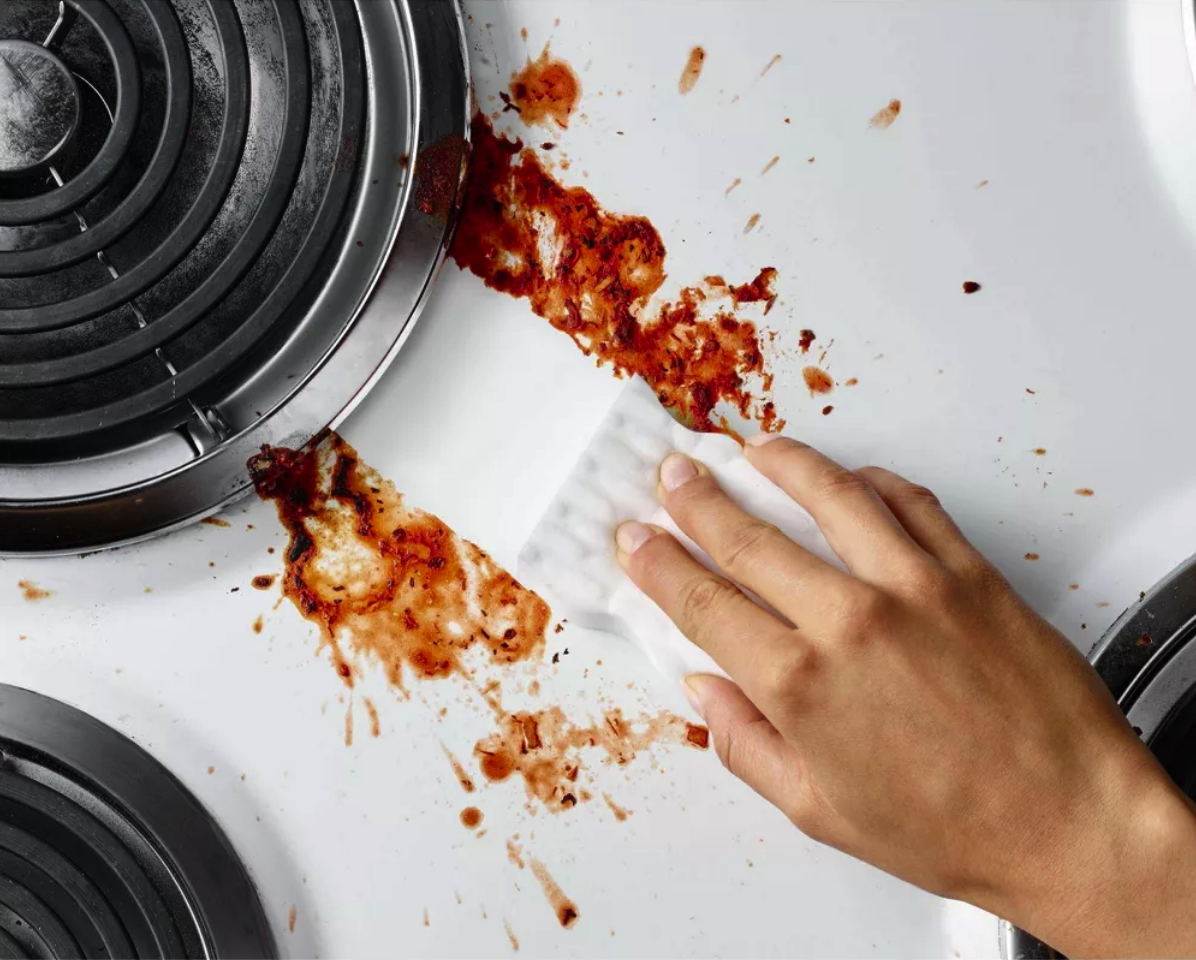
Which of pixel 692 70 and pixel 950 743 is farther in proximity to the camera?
pixel 692 70

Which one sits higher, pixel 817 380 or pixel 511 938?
pixel 817 380

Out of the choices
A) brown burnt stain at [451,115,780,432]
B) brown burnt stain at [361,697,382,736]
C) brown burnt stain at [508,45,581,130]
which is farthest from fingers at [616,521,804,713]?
brown burnt stain at [508,45,581,130]

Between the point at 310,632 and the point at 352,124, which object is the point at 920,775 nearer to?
the point at 310,632

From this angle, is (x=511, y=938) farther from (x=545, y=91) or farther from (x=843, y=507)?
(x=545, y=91)

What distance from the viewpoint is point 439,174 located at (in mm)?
666

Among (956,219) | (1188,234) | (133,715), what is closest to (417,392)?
(133,715)

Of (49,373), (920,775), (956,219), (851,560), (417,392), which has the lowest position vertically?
(920,775)

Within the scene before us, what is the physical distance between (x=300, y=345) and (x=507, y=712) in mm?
315

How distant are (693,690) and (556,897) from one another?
0.19 m

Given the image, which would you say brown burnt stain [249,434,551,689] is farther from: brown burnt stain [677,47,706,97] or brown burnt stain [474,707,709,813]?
brown burnt stain [677,47,706,97]

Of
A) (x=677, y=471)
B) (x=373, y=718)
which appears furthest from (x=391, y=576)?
(x=677, y=471)

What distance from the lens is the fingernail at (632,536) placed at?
0.66m

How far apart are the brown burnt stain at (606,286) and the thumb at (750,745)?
204 millimetres

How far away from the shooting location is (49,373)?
0.64 meters
